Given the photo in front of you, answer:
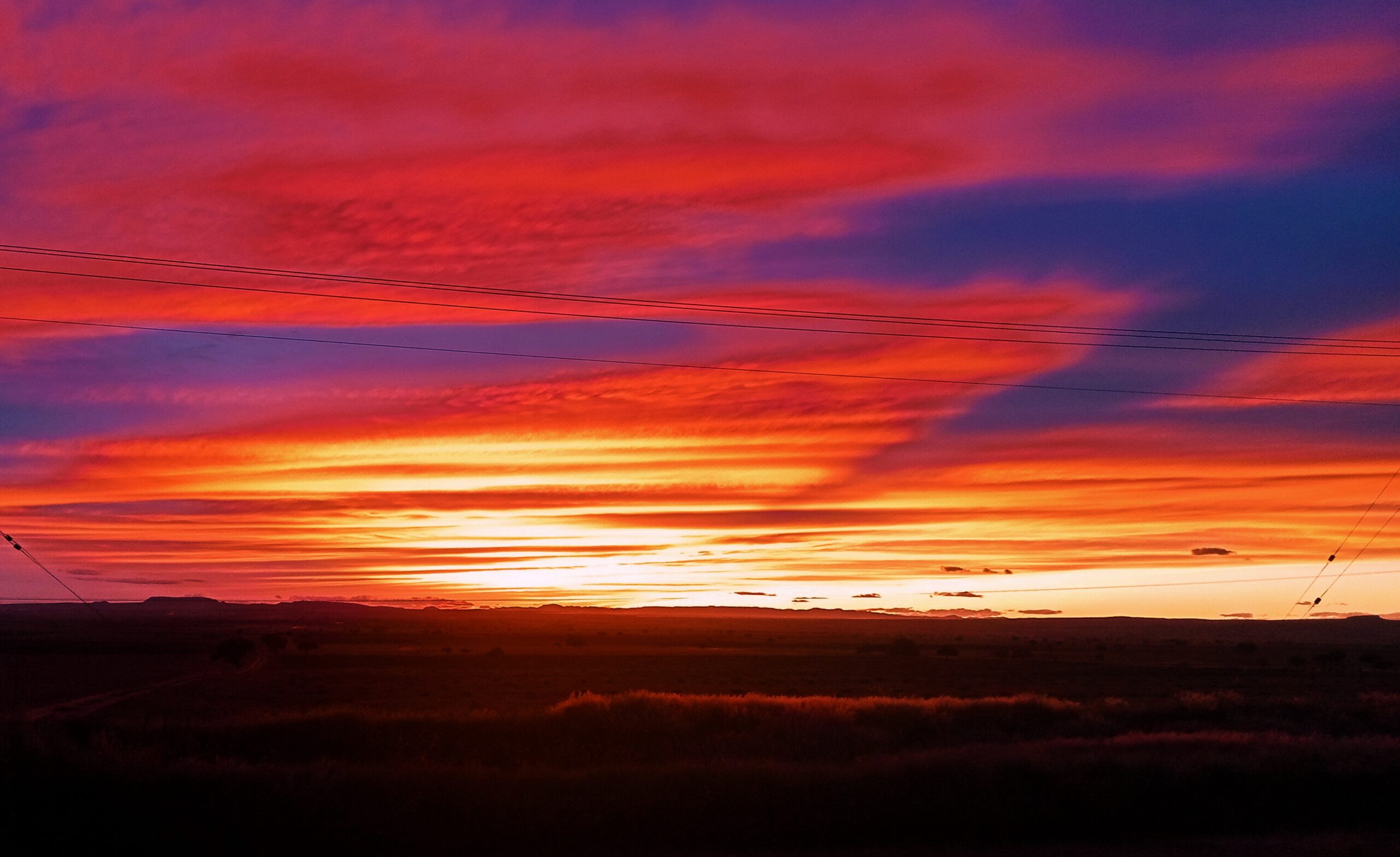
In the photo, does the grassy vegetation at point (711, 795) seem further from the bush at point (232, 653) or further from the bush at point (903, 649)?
the bush at point (903, 649)

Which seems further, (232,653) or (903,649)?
(903,649)

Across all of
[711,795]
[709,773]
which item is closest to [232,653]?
[709,773]

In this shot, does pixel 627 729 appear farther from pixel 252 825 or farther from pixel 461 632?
pixel 461 632

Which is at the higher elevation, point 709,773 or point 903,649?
point 709,773

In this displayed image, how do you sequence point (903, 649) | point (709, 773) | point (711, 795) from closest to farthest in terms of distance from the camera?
point (711, 795)
point (709, 773)
point (903, 649)

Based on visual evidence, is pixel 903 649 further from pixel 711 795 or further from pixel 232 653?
pixel 711 795

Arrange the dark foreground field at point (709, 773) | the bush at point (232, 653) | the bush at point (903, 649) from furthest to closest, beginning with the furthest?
the bush at point (903, 649) < the bush at point (232, 653) < the dark foreground field at point (709, 773)

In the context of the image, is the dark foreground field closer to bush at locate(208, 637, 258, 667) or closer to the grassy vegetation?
the grassy vegetation

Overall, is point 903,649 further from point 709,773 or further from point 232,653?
point 709,773

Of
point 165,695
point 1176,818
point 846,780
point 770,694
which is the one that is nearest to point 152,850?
point 846,780

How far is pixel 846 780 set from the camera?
18984 millimetres

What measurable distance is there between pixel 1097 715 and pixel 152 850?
30.5m

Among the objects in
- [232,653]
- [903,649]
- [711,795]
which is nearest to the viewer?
[711,795]

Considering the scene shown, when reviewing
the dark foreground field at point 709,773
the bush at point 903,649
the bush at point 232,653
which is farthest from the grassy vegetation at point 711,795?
the bush at point 903,649
